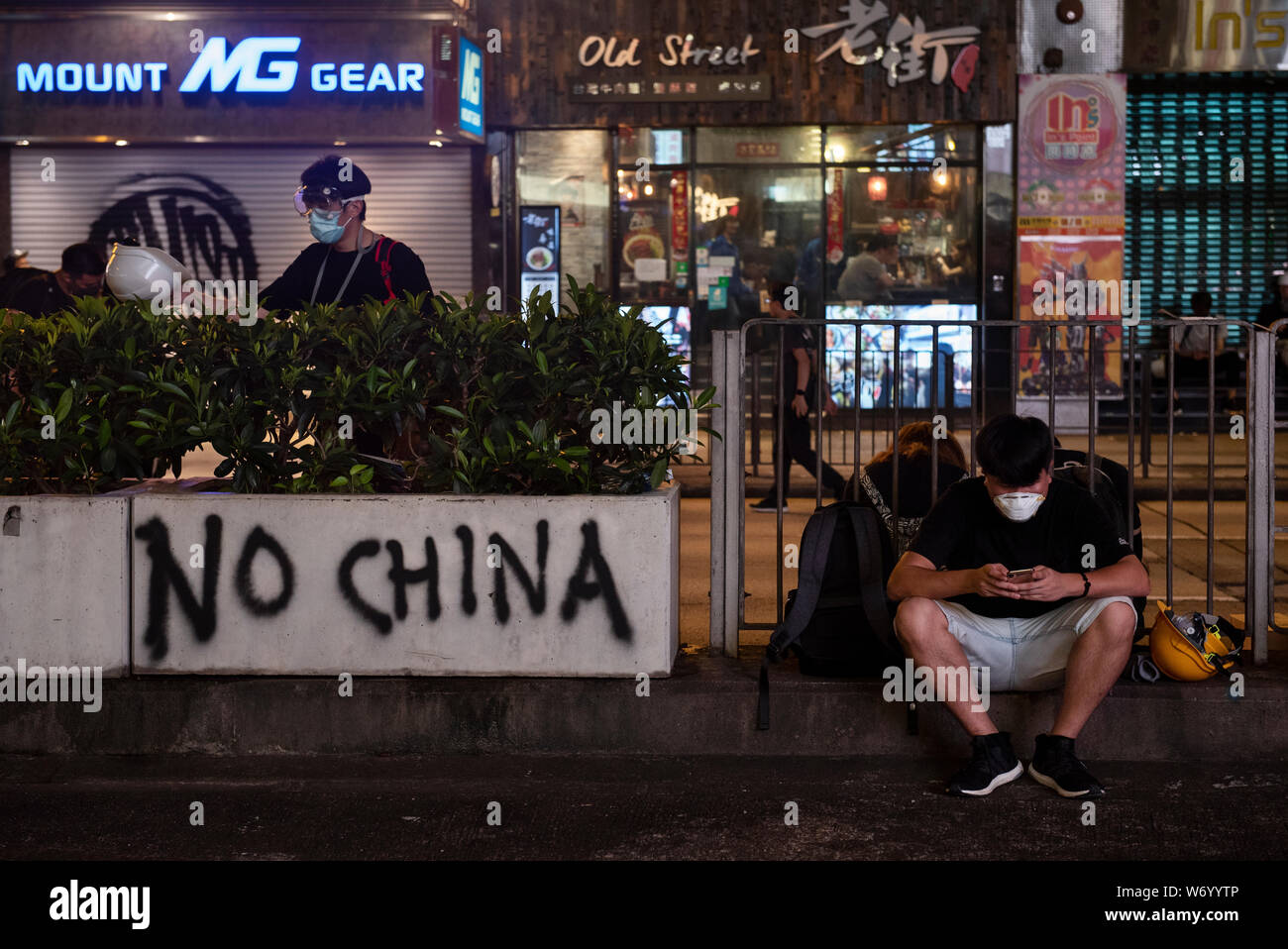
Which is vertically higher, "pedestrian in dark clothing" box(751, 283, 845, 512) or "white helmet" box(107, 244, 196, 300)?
"white helmet" box(107, 244, 196, 300)

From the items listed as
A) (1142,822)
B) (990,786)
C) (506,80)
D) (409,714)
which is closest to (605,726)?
(409,714)

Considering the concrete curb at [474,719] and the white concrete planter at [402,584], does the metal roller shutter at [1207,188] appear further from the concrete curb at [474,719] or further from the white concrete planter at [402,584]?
the white concrete planter at [402,584]

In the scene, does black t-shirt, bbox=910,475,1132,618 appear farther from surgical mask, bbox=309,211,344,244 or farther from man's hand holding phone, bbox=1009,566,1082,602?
surgical mask, bbox=309,211,344,244

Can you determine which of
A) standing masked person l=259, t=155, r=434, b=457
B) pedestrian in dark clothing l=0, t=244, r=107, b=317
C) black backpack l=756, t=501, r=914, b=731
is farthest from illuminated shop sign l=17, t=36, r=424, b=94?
black backpack l=756, t=501, r=914, b=731

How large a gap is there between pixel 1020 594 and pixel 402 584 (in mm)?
2086

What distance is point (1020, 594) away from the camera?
5.14m

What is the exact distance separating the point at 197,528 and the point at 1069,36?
13170 millimetres

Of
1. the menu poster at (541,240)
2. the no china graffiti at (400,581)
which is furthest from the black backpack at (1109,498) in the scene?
the menu poster at (541,240)

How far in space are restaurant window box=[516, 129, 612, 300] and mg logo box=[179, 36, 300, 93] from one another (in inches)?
97.0

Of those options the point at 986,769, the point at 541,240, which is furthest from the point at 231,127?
the point at 986,769

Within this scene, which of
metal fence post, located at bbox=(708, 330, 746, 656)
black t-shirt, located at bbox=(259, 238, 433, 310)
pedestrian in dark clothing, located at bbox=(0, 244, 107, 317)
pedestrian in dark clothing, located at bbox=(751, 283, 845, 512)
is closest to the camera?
metal fence post, located at bbox=(708, 330, 746, 656)

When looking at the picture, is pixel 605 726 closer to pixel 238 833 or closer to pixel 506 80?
pixel 238 833

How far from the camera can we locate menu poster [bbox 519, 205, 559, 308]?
17.1m

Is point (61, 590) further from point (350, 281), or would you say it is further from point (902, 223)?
point (902, 223)
